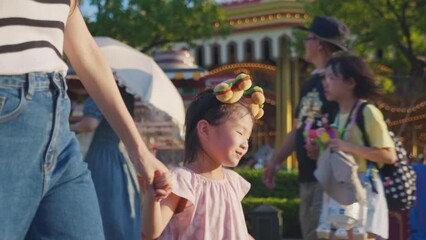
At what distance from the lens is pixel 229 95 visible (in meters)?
3.68

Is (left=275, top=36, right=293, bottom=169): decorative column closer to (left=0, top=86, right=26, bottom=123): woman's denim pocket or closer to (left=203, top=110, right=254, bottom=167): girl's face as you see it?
(left=203, top=110, right=254, bottom=167): girl's face

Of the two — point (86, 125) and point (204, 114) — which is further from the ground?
point (204, 114)

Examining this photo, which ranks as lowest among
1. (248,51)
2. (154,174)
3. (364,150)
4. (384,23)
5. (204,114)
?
(364,150)

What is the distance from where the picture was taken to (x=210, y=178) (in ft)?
12.0

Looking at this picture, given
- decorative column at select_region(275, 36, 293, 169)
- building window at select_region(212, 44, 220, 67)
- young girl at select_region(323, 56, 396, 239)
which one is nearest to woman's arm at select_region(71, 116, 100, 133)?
young girl at select_region(323, 56, 396, 239)

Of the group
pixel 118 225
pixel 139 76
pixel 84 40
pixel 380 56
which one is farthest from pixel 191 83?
pixel 84 40

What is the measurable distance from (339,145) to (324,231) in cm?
46

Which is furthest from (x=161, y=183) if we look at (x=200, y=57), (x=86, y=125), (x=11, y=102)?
(x=200, y=57)

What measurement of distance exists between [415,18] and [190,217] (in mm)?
15515

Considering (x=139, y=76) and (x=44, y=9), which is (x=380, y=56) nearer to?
(x=139, y=76)

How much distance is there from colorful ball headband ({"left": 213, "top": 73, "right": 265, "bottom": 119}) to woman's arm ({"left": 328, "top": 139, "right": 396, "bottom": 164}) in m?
1.39

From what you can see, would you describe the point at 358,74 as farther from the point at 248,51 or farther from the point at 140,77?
the point at 248,51

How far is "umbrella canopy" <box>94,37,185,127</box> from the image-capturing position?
736cm

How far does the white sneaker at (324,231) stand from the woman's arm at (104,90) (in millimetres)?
2464
